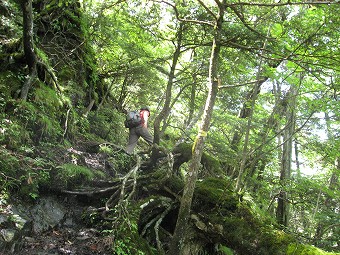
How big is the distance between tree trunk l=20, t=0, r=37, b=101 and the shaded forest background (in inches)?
0.8

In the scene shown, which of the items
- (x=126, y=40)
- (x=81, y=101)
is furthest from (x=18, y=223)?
(x=126, y=40)

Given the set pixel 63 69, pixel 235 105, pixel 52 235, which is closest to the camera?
pixel 52 235

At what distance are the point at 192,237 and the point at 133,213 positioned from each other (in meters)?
1.27

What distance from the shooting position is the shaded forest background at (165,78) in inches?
196

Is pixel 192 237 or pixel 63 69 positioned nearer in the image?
pixel 192 237

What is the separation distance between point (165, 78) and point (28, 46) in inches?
335

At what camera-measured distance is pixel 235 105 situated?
12391 mm

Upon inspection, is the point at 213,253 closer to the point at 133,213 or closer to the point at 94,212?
the point at 133,213

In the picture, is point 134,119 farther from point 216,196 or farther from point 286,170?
point 286,170

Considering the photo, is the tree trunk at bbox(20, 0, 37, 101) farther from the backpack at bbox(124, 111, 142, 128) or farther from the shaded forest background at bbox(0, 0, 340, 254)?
the backpack at bbox(124, 111, 142, 128)

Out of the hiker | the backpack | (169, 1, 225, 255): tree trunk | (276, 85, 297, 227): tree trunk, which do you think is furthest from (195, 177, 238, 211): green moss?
the backpack

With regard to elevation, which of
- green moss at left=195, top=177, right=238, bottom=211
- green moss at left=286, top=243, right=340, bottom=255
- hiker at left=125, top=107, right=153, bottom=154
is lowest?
green moss at left=286, top=243, right=340, bottom=255

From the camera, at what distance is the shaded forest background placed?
4.99 meters

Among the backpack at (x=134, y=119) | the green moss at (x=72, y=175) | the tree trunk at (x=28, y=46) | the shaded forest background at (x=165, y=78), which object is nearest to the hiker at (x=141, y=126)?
the backpack at (x=134, y=119)
